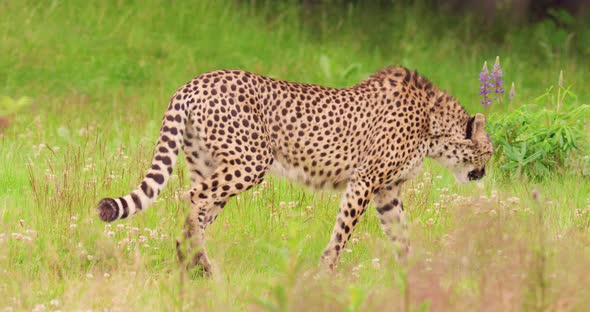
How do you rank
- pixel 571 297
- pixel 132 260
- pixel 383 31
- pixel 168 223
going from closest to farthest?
1. pixel 571 297
2. pixel 132 260
3. pixel 168 223
4. pixel 383 31

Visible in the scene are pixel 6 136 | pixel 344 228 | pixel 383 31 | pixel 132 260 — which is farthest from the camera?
pixel 383 31

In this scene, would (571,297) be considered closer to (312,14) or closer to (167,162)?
→ (167,162)

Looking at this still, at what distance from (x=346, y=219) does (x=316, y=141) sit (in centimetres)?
52

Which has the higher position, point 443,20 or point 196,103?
point 443,20

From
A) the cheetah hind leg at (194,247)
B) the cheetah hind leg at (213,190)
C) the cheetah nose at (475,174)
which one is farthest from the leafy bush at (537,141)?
the cheetah hind leg at (194,247)

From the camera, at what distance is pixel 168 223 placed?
666 centimetres

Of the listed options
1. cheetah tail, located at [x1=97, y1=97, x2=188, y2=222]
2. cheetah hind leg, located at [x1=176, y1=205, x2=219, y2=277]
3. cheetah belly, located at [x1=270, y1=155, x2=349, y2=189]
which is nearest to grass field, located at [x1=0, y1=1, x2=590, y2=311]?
cheetah hind leg, located at [x1=176, y1=205, x2=219, y2=277]

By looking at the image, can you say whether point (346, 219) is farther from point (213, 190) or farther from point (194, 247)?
point (194, 247)

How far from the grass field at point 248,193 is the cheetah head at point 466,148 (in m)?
0.26

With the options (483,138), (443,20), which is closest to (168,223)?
(483,138)

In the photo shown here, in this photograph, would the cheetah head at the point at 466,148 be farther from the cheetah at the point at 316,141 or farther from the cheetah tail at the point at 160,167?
the cheetah tail at the point at 160,167

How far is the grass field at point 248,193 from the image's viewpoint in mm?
4348

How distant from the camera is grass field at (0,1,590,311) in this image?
14.3ft

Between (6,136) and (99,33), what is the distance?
3.21m
